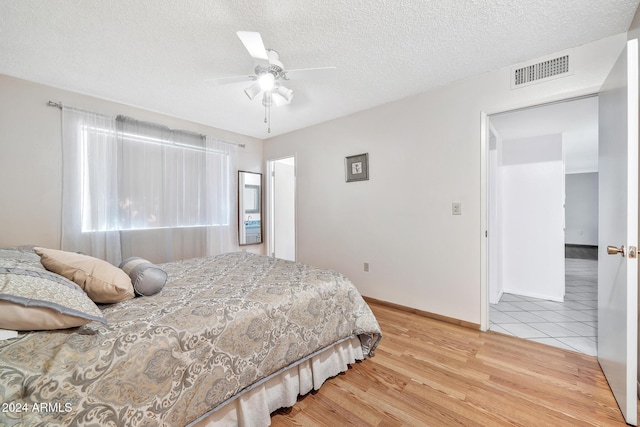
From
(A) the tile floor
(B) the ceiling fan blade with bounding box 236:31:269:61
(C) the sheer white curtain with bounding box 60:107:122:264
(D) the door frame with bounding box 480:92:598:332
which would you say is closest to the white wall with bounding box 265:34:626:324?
(D) the door frame with bounding box 480:92:598:332

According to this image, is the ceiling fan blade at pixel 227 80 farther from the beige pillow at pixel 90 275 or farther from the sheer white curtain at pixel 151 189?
the beige pillow at pixel 90 275

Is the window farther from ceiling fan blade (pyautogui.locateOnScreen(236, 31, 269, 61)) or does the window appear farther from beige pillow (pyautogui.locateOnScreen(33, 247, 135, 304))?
ceiling fan blade (pyautogui.locateOnScreen(236, 31, 269, 61))

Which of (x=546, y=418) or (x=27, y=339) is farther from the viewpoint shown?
(x=546, y=418)

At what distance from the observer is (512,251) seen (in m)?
3.60

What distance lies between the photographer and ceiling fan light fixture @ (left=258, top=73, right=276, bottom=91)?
210 cm

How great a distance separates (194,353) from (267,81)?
6.68 ft

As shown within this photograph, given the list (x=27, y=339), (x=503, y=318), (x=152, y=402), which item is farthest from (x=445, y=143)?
(x=27, y=339)

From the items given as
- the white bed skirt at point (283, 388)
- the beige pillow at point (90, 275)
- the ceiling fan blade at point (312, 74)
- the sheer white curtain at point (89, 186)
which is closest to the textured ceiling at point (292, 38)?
the ceiling fan blade at point (312, 74)

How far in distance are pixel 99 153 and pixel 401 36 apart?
328 cm

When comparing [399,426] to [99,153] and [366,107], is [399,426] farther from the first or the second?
[99,153]

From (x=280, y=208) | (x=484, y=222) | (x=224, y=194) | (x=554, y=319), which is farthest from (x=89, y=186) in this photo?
(x=554, y=319)

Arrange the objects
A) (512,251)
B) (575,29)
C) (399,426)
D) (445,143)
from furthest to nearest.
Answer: (512,251) < (445,143) < (575,29) < (399,426)

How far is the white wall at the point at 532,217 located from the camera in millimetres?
3252

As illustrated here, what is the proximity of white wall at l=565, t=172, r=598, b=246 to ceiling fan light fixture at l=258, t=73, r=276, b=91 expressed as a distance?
30.7 feet
